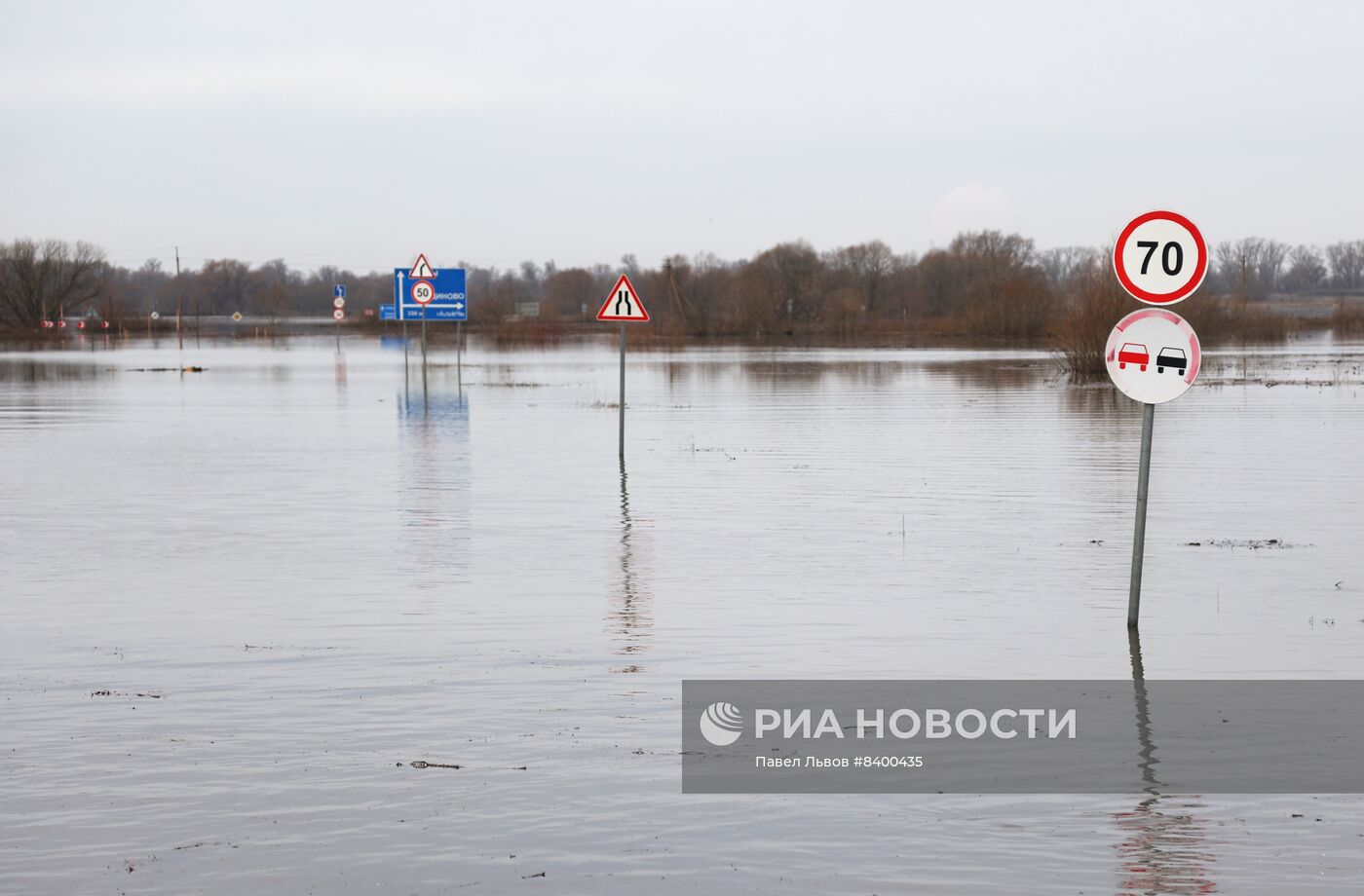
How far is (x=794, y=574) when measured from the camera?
12.1m

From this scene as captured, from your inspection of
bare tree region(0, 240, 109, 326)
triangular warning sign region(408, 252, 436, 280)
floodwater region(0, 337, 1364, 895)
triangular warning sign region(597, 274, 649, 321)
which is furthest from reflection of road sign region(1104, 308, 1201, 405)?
bare tree region(0, 240, 109, 326)

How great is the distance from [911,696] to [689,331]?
108741mm

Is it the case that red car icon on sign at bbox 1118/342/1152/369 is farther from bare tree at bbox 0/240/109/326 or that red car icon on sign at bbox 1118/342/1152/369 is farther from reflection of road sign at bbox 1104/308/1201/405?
bare tree at bbox 0/240/109/326

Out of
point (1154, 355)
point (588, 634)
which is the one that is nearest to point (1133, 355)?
point (1154, 355)

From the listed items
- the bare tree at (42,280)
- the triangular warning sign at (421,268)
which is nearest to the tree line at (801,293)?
the bare tree at (42,280)

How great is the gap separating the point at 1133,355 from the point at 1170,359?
239 millimetres

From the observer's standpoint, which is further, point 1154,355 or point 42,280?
point 42,280

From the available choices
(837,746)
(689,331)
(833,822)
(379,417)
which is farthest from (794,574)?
(689,331)

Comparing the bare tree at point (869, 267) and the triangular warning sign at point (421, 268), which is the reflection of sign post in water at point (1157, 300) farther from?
the bare tree at point (869, 267)

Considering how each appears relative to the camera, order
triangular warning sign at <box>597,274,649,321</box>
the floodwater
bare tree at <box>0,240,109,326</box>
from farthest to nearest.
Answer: bare tree at <box>0,240,109,326</box>, triangular warning sign at <box>597,274,649,321</box>, the floodwater

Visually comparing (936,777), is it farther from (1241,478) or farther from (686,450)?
(686,450)

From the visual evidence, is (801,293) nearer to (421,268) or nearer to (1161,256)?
(421,268)

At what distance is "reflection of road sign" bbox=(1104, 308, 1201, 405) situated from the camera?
9.35 meters

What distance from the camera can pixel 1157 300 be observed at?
9.47 metres
